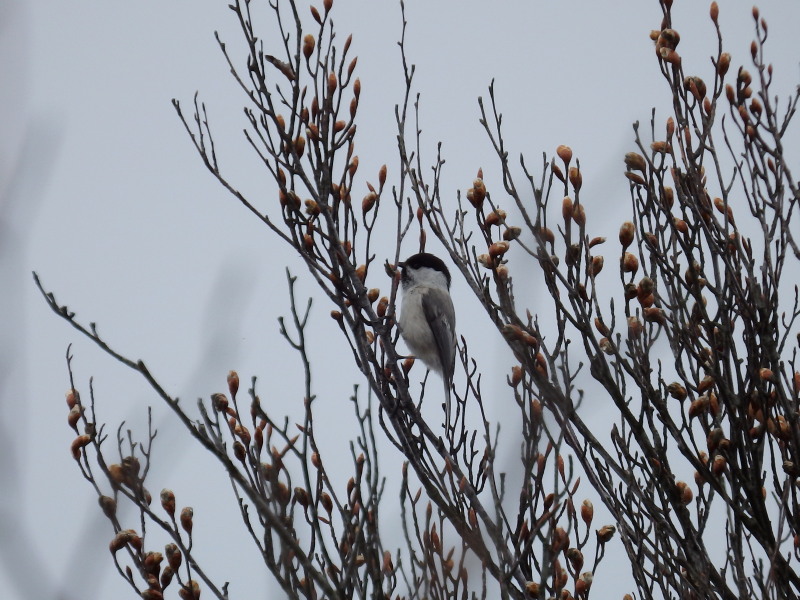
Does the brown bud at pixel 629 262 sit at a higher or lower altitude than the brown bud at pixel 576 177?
lower

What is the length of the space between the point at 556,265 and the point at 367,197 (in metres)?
1.17

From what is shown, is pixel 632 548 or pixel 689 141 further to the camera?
pixel 689 141

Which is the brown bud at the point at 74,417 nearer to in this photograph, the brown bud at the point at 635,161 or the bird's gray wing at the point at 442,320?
the brown bud at the point at 635,161

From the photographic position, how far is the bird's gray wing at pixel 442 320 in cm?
669

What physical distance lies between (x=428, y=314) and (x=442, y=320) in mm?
119

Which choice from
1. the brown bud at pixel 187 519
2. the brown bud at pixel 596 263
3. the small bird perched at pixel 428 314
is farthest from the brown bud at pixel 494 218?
the small bird perched at pixel 428 314

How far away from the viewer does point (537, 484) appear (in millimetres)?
3217

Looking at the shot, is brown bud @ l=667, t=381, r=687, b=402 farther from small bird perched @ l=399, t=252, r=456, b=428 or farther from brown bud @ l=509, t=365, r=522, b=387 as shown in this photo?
small bird perched @ l=399, t=252, r=456, b=428

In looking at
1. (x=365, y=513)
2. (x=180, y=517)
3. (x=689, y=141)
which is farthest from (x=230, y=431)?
(x=689, y=141)

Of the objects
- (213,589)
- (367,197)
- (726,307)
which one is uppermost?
(367,197)

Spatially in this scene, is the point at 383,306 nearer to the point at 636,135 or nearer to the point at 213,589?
the point at 636,135

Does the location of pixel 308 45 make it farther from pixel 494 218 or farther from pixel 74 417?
pixel 74 417

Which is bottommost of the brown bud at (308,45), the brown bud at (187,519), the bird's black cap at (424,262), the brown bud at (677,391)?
the brown bud at (187,519)

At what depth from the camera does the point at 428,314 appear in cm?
692
